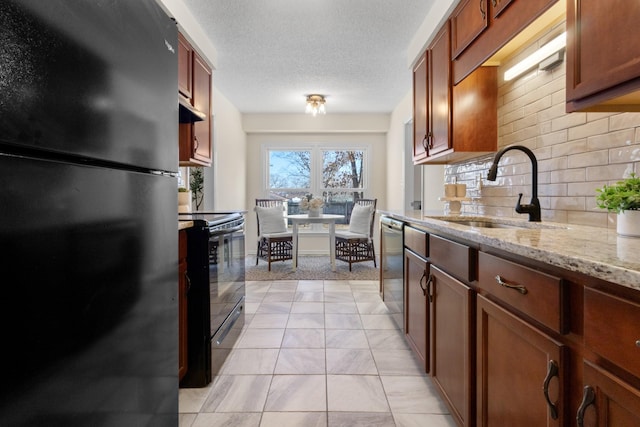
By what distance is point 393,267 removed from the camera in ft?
8.45

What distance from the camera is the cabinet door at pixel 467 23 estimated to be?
5.85ft

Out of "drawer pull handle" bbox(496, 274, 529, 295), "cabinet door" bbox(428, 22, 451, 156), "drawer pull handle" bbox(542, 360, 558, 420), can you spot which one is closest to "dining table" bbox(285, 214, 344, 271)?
"cabinet door" bbox(428, 22, 451, 156)

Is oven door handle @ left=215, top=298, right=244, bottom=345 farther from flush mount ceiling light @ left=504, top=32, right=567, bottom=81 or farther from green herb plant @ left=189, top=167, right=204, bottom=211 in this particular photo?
flush mount ceiling light @ left=504, top=32, right=567, bottom=81

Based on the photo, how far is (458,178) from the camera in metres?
2.87

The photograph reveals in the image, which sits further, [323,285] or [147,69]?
[323,285]

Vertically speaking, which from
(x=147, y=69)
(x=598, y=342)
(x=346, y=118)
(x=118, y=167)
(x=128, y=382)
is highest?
(x=346, y=118)

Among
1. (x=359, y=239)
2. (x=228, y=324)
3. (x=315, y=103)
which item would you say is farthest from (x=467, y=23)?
(x=359, y=239)

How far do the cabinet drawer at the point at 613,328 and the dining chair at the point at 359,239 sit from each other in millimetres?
3987

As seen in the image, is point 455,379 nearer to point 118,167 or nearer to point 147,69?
point 118,167

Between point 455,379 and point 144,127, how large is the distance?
145 centimetres

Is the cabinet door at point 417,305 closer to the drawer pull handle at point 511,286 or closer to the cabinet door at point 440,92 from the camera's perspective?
the drawer pull handle at point 511,286

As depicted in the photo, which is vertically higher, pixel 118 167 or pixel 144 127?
pixel 144 127

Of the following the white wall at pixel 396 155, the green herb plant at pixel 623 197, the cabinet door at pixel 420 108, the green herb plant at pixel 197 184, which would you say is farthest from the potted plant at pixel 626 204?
the green herb plant at pixel 197 184

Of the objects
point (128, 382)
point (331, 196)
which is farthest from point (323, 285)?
point (128, 382)
